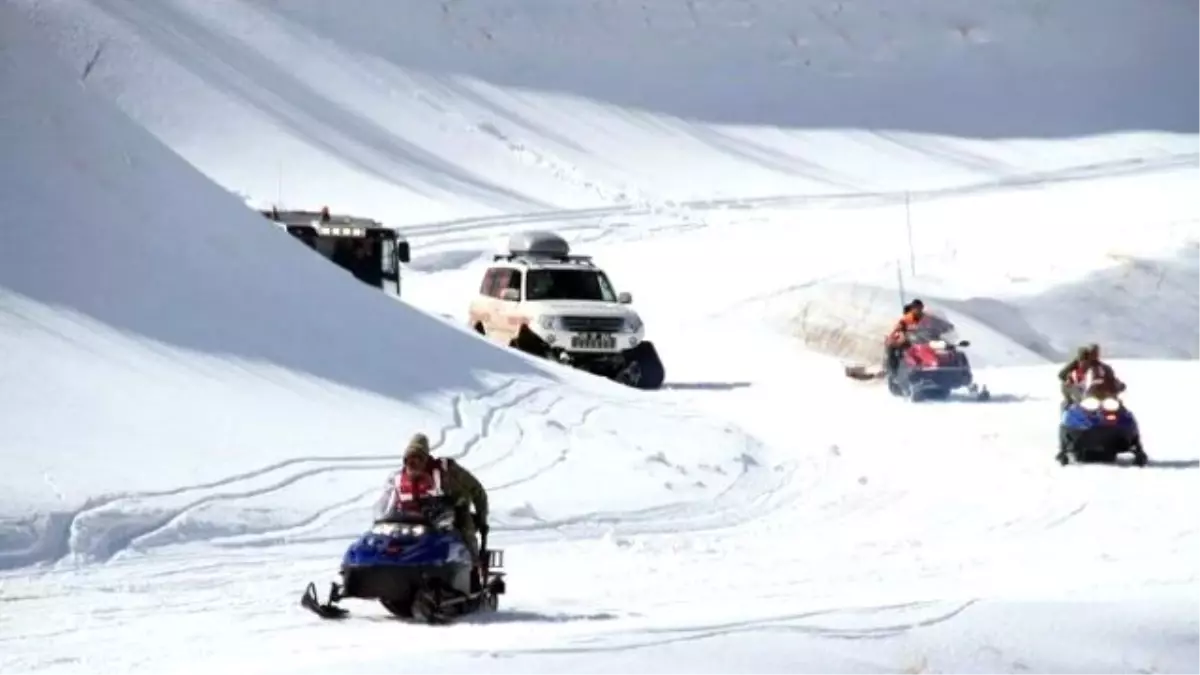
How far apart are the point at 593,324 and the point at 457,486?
15679 millimetres

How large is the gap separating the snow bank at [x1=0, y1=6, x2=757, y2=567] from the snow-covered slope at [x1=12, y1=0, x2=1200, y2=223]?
25.1 meters

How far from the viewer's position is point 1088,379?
67.3 feet

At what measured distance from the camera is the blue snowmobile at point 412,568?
11.6m

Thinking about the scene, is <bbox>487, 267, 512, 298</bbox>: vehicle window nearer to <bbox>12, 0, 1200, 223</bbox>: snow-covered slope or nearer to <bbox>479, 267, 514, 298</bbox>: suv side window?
<bbox>479, 267, 514, 298</bbox>: suv side window

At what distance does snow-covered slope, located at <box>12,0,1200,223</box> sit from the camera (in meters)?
54.1

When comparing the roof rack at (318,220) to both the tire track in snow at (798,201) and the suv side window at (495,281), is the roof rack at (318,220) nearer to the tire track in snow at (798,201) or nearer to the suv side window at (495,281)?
the suv side window at (495,281)

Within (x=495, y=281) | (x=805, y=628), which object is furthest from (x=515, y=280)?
(x=805, y=628)

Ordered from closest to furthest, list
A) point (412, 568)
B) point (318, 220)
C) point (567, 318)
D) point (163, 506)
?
1. point (412, 568)
2. point (163, 506)
3. point (567, 318)
4. point (318, 220)

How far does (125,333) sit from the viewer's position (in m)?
20.1

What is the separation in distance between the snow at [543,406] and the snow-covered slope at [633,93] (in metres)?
0.30

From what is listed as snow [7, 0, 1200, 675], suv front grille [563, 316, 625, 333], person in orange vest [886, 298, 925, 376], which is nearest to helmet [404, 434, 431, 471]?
snow [7, 0, 1200, 675]

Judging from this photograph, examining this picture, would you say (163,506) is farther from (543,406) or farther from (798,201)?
(798,201)

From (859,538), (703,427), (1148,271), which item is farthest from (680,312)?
(859,538)

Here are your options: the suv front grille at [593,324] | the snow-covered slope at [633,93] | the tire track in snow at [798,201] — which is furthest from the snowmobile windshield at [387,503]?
the snow-covered slope at [633,93]
